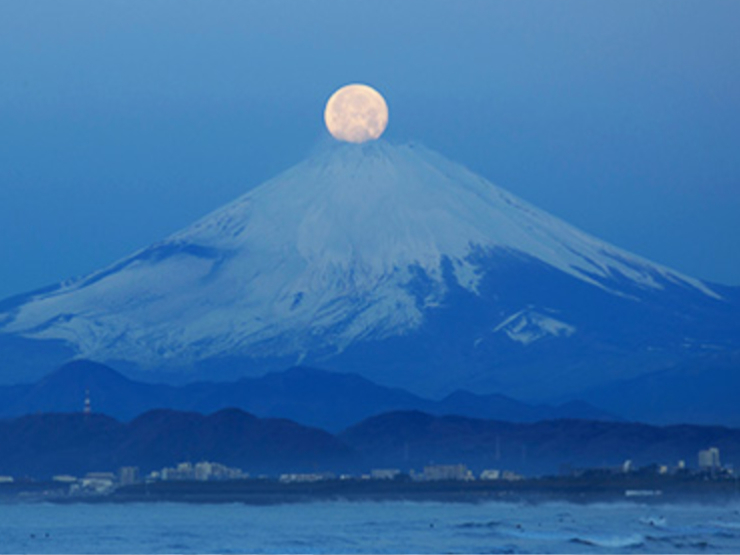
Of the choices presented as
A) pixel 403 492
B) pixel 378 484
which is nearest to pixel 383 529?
pixel 403 492

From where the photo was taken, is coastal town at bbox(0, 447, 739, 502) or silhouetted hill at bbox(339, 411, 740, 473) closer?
coastal town at bbox(0, 447, 739, 502)

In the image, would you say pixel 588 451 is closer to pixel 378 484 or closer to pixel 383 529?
pixel 378 484

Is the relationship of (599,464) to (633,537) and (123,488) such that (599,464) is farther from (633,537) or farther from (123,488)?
(633,537)

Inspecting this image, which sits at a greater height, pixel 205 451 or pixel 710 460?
pixel 205 451

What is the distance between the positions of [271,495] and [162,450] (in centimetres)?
4121

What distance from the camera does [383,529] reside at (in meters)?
95.1

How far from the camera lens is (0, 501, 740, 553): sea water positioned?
8106 cm

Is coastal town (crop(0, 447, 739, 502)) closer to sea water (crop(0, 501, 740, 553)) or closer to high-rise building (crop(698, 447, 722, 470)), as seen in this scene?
high-rise building (crop(698, 447, 722, 470))

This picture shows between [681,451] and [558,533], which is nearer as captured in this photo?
[558,533]

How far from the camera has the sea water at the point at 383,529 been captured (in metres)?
81.1

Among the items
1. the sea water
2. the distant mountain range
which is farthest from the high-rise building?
the sea water

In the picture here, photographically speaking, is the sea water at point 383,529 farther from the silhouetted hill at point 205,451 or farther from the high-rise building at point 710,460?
the silhouetted hill at point 205,451

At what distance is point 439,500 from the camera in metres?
146

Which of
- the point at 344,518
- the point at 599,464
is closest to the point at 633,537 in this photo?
the point at 344,518
